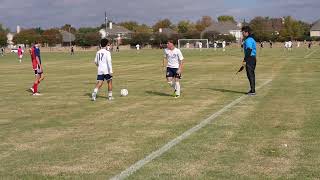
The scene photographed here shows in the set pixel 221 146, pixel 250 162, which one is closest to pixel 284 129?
pixel 221 146

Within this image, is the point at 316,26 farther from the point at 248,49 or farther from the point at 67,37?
the point at 248,49

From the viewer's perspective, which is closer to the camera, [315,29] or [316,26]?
[315,29]

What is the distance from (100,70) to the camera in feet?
51.8

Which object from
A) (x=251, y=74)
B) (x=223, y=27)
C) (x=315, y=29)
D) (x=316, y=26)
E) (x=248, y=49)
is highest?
(x=223, y=27)

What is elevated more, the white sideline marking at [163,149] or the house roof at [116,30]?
the house roof at [116,30]

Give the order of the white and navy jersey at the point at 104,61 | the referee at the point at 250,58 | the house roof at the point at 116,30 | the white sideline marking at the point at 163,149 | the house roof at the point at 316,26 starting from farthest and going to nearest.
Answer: the house roof at the point at 316,26
the house roof at the point at 116,30
the referee at the point at 250,58
the white and navy jersey at the point at 104,61
the white sideline marking at the point at 163,149

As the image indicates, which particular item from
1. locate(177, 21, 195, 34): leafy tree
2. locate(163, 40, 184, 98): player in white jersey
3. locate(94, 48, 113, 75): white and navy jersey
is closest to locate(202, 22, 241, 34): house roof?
locate(177, 21, 195, 34): leafy tree

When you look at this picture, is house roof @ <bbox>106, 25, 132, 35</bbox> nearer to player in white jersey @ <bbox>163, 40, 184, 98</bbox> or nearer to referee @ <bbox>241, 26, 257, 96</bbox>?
player in white jersey @ <bbox>163, 40, 184, 98</bbox>

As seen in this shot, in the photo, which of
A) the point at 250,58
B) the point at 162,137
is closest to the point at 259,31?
the point at 250,58

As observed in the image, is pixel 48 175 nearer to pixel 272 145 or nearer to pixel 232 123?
pixel 272 145

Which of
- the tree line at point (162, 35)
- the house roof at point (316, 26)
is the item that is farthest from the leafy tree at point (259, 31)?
the house roof at point (316, 26)

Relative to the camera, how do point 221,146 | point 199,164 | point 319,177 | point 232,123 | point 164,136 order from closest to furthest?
point 319,177 → point 199,164 → point 221,146 → point 164,136 → point 232,123

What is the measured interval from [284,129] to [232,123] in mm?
1186

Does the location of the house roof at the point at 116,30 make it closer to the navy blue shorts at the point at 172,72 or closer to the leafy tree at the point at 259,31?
the leafy tree at the point at 259,31
